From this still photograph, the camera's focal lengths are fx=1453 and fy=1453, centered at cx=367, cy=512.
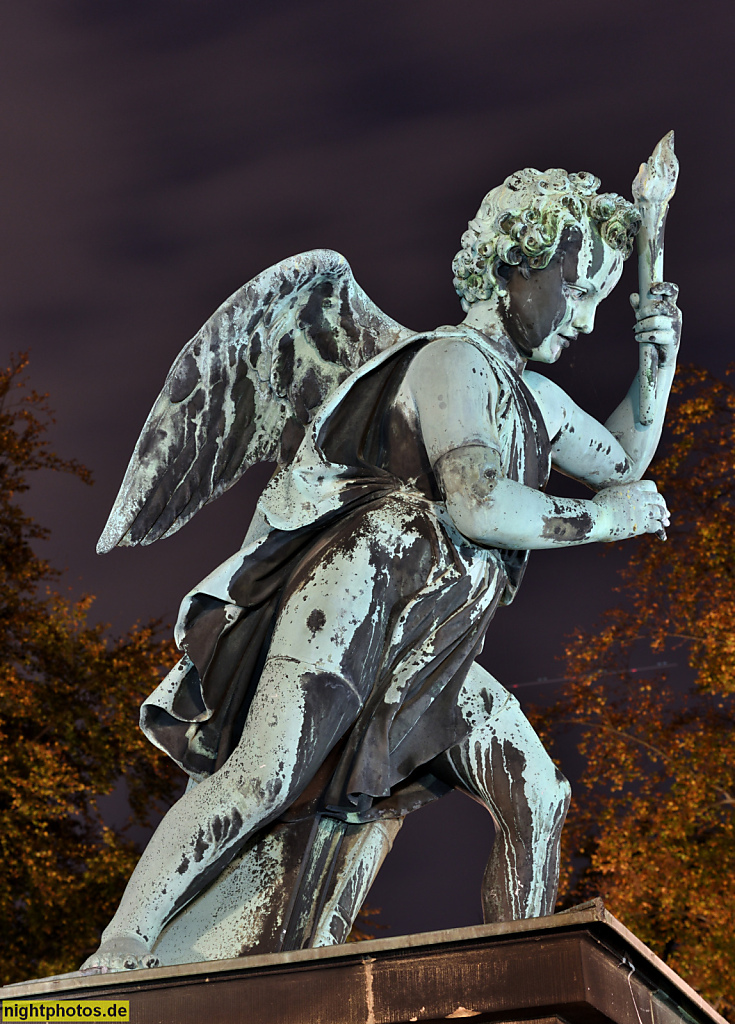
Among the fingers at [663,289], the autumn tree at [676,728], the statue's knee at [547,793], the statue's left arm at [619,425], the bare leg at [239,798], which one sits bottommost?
the bare leg at [239,798]

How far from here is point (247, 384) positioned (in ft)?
12.3

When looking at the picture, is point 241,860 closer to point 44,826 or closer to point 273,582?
point 273,582

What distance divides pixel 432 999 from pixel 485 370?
1.47 m

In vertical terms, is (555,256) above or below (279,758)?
above

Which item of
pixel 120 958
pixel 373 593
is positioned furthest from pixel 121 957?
pixel 373 593

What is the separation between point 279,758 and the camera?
127 inches

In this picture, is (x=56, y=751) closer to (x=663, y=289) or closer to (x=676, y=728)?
(x=676, y=728)

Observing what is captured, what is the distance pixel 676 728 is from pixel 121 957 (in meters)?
9.64

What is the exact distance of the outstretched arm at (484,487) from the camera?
10.7ft

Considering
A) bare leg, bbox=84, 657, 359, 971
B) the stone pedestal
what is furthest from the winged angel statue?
the stone pedestal

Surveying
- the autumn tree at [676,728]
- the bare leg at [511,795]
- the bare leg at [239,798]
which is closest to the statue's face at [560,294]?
the bare leg at [511,795]

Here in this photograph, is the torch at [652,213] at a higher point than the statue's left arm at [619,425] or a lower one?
higher

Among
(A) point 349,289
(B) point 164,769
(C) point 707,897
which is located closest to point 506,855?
(A) point 349,289

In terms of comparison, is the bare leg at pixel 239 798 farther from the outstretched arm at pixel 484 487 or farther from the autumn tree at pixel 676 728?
the autumn tree at pixel 676 728
